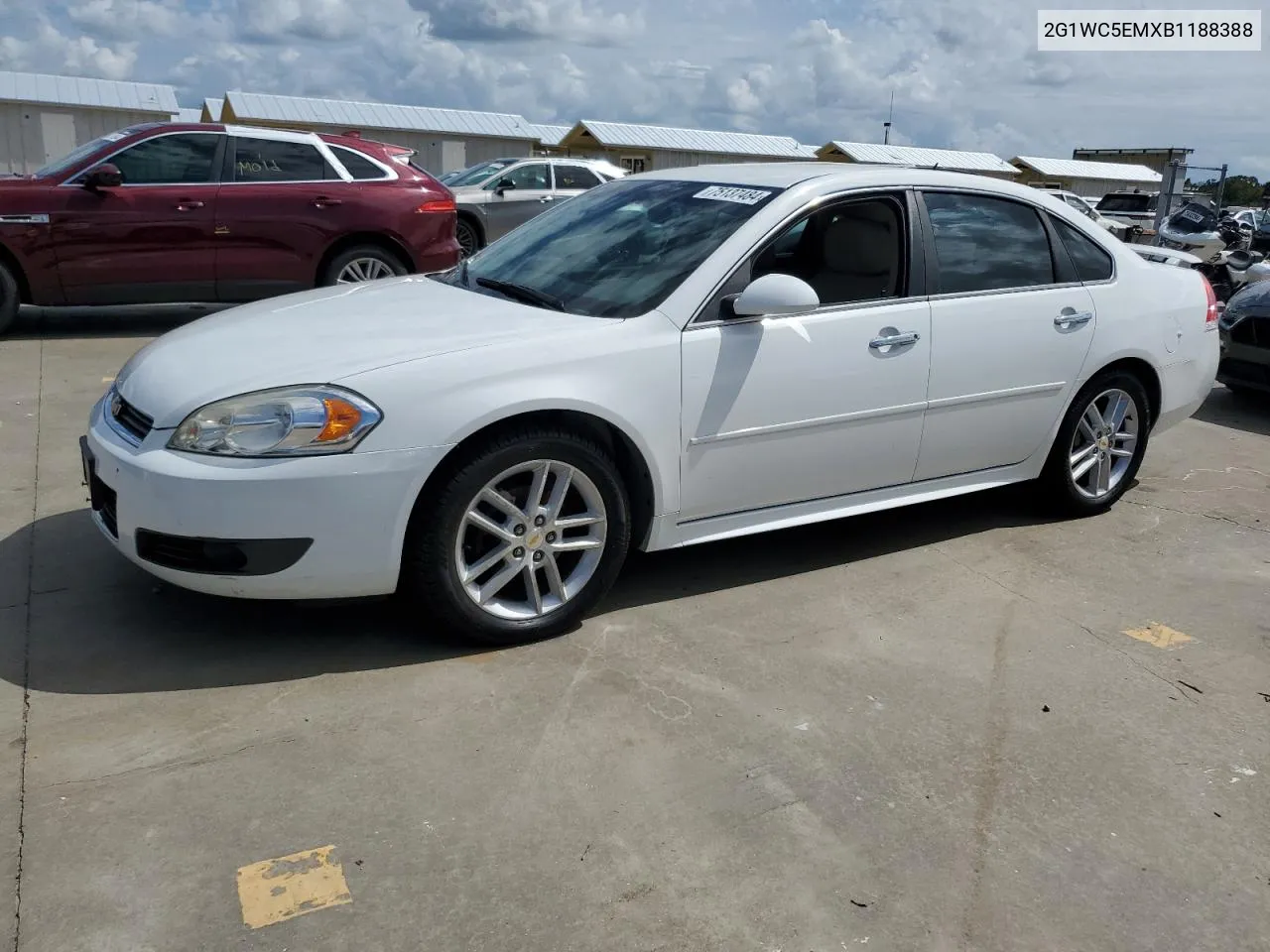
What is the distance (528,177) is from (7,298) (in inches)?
322

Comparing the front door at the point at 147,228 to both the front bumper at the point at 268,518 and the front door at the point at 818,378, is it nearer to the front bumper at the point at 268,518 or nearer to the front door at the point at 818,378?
the front bumper at the point at 268,518

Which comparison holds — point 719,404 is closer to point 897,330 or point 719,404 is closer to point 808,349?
point 808,349

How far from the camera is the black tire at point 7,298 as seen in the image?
786cm

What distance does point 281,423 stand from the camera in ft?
10.2

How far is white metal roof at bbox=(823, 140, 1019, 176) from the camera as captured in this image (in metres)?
46.7

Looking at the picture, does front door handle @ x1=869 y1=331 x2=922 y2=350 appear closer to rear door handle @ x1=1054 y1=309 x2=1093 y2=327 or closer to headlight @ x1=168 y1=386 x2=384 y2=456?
rear door handle @ x1=1054 y1=309 x2=1093 y2=327

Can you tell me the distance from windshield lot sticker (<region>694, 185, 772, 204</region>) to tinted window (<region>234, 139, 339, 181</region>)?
18.0 ft

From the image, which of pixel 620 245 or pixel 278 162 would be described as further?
pixel 278 162

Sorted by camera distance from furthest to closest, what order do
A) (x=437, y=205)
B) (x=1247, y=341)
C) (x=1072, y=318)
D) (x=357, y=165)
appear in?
(x=437, y=205) < (x=357, y=165) < (x=1247, y=341) < (x=1072, y=318)

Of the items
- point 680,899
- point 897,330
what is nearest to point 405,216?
point 897,330

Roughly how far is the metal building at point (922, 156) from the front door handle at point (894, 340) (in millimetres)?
43600

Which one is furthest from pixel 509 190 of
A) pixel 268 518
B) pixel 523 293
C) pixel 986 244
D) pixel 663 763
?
pixel 663 763

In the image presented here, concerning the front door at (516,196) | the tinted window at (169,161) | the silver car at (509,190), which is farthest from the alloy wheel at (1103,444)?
the front door at (516,196)

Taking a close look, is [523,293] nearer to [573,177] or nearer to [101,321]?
[101,321]
